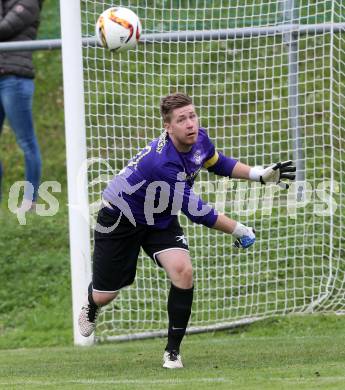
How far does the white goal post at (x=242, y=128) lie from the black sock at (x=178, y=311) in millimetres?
2114

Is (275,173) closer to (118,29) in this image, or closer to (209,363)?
(209,363)

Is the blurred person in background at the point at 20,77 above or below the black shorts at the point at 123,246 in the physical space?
above

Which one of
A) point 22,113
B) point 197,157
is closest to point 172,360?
point 197,157

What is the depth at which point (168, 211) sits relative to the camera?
6.90 meters

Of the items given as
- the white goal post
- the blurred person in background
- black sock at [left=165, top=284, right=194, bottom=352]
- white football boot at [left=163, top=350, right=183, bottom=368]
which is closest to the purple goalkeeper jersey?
black sock at [left=165, top=284, right=194, bottom=352]

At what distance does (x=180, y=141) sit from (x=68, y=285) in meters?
4.24

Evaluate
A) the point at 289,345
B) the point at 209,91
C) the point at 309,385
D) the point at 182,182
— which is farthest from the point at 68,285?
the point at 309,385

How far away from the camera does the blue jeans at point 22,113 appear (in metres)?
10.4

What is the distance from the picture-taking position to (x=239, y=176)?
7.18m

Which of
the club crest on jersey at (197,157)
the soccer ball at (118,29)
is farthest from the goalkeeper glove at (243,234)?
the soccer ball at (118,29)

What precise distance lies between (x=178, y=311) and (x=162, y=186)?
0.84 m

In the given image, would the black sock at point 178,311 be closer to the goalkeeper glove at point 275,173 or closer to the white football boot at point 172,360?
the white football boot at point 172,360

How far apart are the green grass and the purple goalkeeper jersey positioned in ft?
3.24

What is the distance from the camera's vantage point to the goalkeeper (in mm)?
6688
